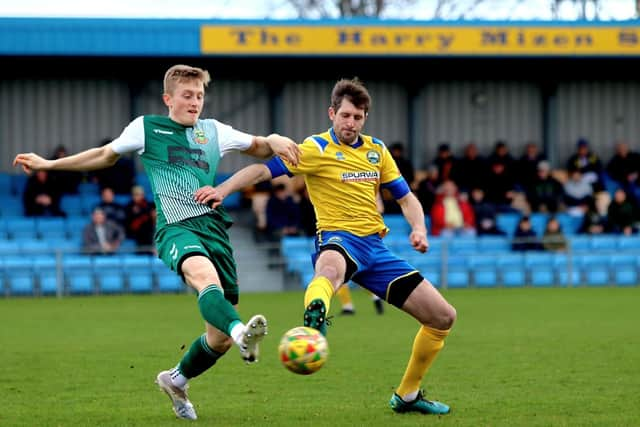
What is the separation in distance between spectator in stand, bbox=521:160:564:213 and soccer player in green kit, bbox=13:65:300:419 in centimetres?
1847

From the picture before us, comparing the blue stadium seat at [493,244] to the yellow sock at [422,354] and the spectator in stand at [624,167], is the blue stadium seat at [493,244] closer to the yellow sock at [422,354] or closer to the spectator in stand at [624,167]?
the spectator in stand at [624,167]

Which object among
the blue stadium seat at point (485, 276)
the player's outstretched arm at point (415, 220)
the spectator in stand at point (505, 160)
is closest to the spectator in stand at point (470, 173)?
the spectator in stand at point (505, 160)

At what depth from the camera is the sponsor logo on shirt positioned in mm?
7566

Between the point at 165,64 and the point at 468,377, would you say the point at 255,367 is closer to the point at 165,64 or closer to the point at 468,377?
the point at 468,377

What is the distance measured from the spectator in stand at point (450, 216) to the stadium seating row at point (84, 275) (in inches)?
205

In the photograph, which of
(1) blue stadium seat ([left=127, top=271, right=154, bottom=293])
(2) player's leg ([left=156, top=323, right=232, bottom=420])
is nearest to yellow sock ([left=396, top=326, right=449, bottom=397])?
(2) player's leg ([left=156, top=323, right=232, bottom=420])

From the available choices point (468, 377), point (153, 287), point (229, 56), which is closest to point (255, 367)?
point (468, 377)

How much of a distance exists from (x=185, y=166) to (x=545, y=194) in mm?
18881

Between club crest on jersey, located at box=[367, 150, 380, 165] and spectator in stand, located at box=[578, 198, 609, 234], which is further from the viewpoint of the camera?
spectator in stand, located at box=[578, 198, 609, 234]

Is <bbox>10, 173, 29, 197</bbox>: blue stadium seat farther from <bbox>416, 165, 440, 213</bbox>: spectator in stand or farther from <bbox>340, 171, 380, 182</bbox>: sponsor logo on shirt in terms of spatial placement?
<bbox>340, 171, 380, 182</bbox>: sponsor logo on shirt

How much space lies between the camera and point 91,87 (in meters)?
26.7

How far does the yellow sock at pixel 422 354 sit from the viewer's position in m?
7.49

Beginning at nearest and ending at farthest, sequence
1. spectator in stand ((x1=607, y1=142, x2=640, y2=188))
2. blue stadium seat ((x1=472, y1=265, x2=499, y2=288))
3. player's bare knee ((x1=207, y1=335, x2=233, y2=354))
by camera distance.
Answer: player's bare knee ((x1=207, y1=335, x2=233, y2=354)), blue stadium seat ((x1=472, y1=265, x2=499, y2=288)), spectator in stand ((x1=607, y1=142, x2=640, y2=188))

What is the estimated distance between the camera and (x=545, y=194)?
2516cm
